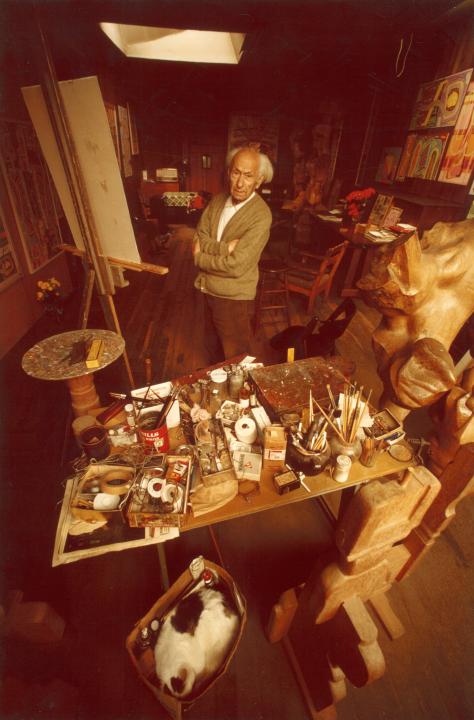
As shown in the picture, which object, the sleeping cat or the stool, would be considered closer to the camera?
the sleeping cat

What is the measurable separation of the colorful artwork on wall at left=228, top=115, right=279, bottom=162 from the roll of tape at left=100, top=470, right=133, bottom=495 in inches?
385

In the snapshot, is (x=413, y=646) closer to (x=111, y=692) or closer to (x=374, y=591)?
(x=374, y=591)

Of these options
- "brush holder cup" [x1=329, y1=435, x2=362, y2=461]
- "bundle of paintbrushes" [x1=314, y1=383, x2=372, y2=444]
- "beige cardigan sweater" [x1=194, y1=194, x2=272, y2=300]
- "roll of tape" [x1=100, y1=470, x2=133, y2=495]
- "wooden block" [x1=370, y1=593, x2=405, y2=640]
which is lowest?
"wooden block" [x1=370, y1=593, x2=405, y2=640]

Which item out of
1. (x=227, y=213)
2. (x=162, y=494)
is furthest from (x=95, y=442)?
(x=227, y=213)

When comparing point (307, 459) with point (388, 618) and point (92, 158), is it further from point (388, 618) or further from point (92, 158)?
point (92, 158)

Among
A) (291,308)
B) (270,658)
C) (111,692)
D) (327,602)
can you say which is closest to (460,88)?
(291,308)

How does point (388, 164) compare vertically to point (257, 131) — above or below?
below

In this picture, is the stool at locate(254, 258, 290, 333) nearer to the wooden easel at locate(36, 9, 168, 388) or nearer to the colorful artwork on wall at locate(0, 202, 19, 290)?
the wooden easel at locate(36, 9, 168, 388)

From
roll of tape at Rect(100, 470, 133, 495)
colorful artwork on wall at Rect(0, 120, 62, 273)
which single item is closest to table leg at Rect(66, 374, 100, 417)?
roll of tape at Rect(100, 470, 133, 495)

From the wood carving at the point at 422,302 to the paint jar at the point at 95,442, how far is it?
5.13 ft

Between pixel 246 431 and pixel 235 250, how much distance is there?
1.48 m

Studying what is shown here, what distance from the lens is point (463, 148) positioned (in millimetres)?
4070

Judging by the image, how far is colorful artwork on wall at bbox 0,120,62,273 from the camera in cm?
341

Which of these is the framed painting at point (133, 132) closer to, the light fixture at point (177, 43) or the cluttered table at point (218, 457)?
the light fixture at point (177, 43)
